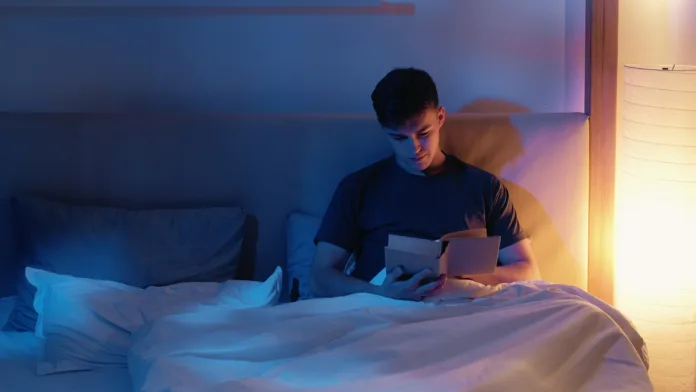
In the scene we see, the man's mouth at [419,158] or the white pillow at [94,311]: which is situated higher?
the man's mouth at [419,158]

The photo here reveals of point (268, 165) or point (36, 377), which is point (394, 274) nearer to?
point (268, 165)

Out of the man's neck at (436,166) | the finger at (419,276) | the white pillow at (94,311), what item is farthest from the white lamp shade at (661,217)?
the white pillow at (94,311)

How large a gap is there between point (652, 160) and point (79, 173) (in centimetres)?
172

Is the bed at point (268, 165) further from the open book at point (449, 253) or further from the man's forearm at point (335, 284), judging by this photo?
the open book at point (449, 253)

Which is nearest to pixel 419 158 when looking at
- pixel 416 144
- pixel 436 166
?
pixel 416 144

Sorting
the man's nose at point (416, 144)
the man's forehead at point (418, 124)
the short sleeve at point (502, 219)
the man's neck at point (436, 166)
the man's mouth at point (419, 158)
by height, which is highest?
the man's forehead at point (418, 124)

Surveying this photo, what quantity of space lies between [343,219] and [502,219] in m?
0.46

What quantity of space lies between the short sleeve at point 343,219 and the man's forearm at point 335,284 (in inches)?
3.9

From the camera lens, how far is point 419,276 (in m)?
2.13

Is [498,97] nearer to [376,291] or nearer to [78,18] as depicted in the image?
[376,291]

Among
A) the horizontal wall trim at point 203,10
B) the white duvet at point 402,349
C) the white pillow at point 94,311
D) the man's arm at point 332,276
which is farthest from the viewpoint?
the horizontal wall trim at point 203,10

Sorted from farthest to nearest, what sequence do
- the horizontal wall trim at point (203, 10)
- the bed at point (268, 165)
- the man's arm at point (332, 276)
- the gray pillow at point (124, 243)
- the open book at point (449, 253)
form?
the horizontal wall trim at point (203, 10) < the bed at point (268, 165) < the gray pillow at point (124, 243) < the man's arm at point (332, 276) < the open book at point (449, 253)

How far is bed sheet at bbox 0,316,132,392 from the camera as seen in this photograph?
6.92 feet

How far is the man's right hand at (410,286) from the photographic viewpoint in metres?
2.13
